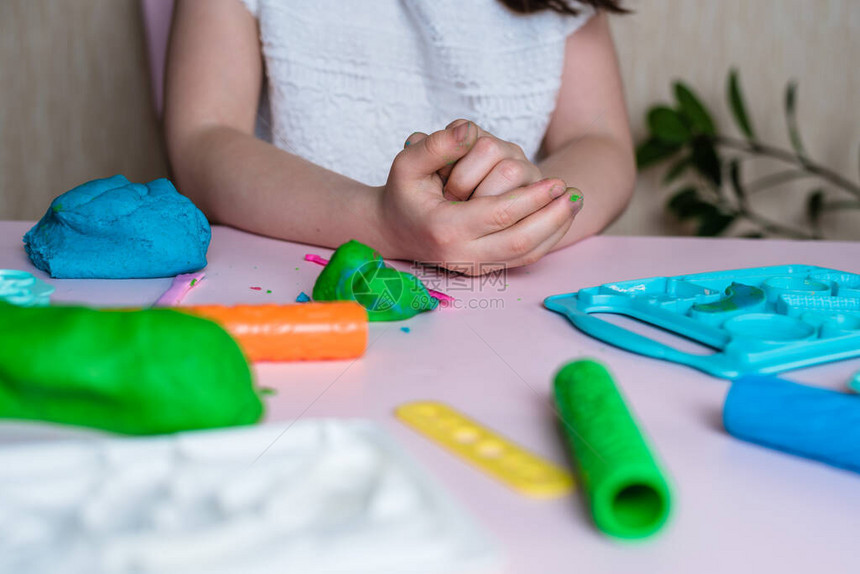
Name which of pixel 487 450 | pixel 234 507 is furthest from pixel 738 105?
pixel 234 507

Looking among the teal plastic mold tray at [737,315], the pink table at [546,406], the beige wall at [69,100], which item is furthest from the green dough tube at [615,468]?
the beige wall at [69,100]

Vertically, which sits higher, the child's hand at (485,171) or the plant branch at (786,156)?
the child's hand at (485,171)

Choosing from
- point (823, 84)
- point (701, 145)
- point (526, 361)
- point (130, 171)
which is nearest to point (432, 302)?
point (526, 361)

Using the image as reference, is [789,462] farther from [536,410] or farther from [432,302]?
[432,302]

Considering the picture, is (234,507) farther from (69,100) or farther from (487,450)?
(69,100)

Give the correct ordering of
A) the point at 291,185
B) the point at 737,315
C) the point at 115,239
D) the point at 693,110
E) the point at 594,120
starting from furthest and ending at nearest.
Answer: the point at 693,110
the point at 594,120
the point at 291,185
the point at 115,239
the point at 737,315

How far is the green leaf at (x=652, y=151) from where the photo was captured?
1.82 metres

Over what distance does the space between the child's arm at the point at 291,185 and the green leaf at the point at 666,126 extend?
3.55ft

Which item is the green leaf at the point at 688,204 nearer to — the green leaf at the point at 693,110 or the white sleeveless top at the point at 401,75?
the green leaf at the point at 693,110

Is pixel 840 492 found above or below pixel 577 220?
above

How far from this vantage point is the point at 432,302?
1.79 feet

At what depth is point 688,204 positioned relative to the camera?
186cm

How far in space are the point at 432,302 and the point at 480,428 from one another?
0.20 metres

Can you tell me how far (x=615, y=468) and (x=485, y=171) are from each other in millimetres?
408
